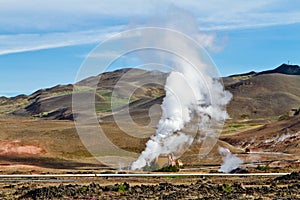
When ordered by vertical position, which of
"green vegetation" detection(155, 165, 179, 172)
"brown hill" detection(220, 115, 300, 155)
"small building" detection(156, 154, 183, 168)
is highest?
"brown hill" detection(220, 115, 300, 155)

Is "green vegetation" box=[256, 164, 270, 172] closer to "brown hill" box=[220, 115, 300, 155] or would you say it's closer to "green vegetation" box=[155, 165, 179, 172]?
"green vegetation" box=[155, 165, 179, 172]

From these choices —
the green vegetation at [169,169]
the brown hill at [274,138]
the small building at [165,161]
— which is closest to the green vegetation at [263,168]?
the green vegetation at [169,169]

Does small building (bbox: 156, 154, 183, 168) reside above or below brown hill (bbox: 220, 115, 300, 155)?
below

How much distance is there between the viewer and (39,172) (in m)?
72.2

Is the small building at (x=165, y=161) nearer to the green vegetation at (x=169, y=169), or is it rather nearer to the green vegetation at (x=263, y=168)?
the green vegetation at (x=169, y=169)

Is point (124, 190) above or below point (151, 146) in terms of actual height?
below

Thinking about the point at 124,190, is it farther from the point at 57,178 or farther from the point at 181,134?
the point at 181,134

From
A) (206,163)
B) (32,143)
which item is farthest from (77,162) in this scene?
(206,163)

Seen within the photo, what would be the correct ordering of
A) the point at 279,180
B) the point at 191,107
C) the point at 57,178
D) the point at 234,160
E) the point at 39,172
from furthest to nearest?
the point at 191,107 < the point at 234,160 < the point at 39,172 < the point at 57,178 < the point at 279,180

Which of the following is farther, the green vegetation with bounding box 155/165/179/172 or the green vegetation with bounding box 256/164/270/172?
the green vegetation with bounding box 256/164/270/172

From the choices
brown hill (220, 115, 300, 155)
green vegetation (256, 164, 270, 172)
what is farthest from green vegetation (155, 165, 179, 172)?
brown hill (220, 115, 300, 155)

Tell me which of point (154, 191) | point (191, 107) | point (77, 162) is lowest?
point (154, 191)

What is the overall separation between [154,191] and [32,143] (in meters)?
57.7

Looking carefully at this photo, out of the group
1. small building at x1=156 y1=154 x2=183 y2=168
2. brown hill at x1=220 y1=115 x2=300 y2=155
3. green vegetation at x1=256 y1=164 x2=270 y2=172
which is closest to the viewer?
green vegetation at x1=256 y1=164 x2=270 y2=172
